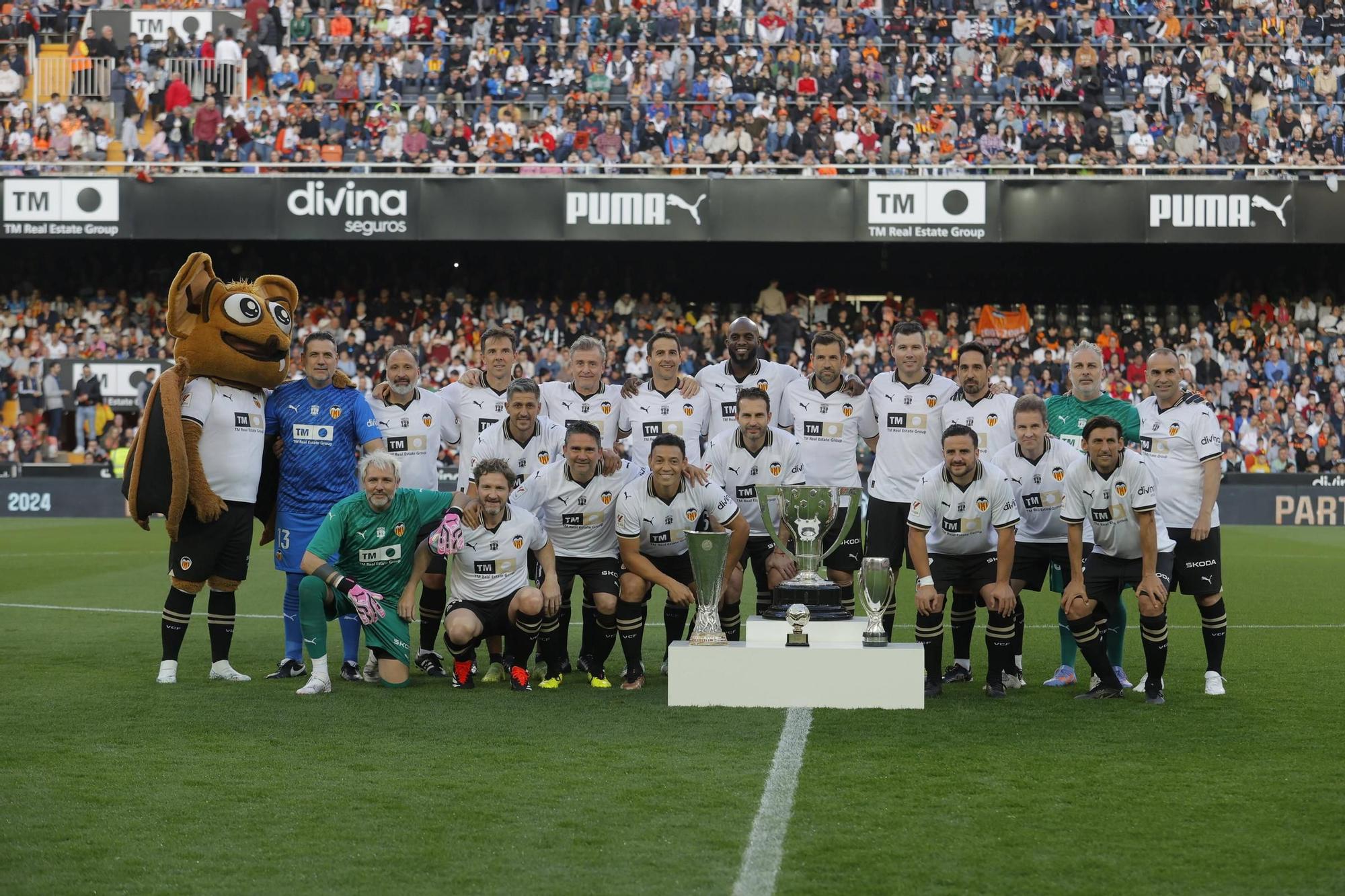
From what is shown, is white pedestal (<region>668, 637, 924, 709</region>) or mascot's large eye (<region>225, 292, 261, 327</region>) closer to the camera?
white pedestal (<region>668, 637, 924, 709</region>)

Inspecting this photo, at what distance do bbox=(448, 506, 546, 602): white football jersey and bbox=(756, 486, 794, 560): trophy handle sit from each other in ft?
3.88

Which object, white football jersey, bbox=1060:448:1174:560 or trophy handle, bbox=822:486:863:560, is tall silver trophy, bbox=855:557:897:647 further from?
white football jersey, bbox=1060:448:1174:560

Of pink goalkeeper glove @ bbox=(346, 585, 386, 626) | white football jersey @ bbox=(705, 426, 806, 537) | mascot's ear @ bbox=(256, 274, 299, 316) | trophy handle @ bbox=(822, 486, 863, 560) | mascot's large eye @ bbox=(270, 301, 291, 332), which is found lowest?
pink goalkeeper glove @ bbox=(346, 585, 386, 626)

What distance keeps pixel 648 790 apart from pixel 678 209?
19541 mm

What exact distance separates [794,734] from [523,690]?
1.78 metres

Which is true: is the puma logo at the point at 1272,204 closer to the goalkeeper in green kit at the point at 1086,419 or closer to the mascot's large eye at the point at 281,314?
the goalkeeper in green kit at the point at 1086,419

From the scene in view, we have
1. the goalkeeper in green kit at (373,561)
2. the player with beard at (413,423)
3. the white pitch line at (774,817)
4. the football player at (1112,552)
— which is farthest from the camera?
the player with beard at (413,423)

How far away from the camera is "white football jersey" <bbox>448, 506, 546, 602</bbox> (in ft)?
24.7

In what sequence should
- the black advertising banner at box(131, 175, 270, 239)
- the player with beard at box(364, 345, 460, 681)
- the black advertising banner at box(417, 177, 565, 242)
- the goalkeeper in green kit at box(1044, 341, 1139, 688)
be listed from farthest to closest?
the black advertising banner at box(131, 175, 270, 239), the black advertising banner at box(417, 177, 565, 242), the player with beard at box(364, 345, 460, 681), the goalkeeper in green kit at box(1044, 341, 1139, 688)

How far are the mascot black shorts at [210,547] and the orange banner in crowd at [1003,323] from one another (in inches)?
777

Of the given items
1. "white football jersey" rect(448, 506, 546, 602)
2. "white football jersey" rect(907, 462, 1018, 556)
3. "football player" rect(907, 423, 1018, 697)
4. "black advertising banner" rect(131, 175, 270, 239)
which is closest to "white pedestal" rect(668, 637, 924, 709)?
"football player" rect(907, 423, 1018, 697)

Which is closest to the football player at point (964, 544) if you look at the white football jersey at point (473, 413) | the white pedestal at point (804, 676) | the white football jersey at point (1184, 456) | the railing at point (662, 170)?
the white pedestal at point (804, 676)

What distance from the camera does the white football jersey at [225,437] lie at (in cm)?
758

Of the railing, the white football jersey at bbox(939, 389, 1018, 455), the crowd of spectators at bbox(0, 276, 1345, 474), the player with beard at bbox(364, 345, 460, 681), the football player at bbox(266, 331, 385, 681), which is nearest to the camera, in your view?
the football player at bbox(266, 331, 385, 681)
